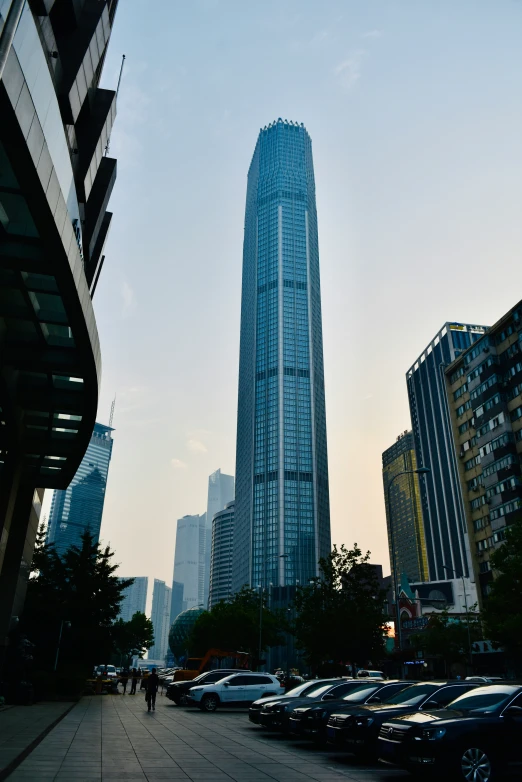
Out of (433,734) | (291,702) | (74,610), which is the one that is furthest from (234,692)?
(433,734)

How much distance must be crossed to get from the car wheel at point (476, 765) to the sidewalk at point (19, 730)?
7.64 m

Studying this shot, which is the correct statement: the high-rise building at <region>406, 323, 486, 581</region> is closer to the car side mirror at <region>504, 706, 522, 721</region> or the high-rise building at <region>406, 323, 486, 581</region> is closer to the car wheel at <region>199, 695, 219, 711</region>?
the car wheel at <region>199, 695, 219, 711</region>

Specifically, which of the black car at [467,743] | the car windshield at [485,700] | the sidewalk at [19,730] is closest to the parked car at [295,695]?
the sidewalk at [19,730]

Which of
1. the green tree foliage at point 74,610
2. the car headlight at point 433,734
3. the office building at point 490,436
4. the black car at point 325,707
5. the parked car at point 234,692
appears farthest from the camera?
the office building at point 490,436

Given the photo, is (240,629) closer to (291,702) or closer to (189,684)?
(189,684)

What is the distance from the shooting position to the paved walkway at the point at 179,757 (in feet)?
34.8

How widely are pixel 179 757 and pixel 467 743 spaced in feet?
22.1

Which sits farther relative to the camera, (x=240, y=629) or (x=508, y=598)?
(x=240, y=629)

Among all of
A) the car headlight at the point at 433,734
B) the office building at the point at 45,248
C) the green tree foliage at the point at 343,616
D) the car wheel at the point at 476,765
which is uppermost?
the office building at the point at 45,248

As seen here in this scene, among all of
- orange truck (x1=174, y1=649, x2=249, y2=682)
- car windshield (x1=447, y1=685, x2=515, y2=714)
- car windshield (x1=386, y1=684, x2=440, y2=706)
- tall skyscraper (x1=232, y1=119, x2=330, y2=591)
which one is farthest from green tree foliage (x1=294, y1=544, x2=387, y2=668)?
tall skyscraper (x1=232, y1=119, x2=330, y2=591)

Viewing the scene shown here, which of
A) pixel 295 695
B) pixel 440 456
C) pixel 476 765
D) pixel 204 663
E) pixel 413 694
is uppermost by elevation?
pixel 440 456

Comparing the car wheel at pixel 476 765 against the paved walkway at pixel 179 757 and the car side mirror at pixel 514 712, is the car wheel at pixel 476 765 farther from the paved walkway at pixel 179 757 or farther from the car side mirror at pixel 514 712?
the paved walkway at pixel 179 757

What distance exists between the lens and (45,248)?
1355 cm

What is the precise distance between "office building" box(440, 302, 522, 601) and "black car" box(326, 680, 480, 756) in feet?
161
